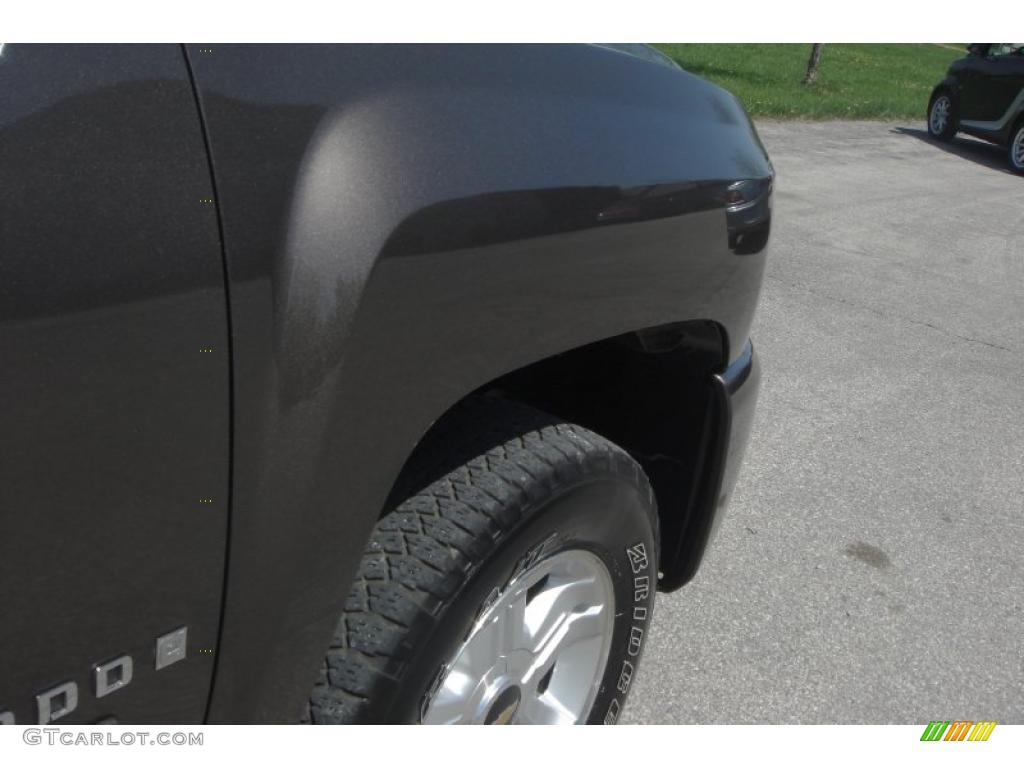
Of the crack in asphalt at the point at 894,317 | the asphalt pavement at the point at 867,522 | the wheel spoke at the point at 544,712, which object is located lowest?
the crack in asphalt at the point at 894,317

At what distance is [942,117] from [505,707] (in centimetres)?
1383

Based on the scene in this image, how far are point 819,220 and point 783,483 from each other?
476 cm

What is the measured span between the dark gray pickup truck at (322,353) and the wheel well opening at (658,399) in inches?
9.8

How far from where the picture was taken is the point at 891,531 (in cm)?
351

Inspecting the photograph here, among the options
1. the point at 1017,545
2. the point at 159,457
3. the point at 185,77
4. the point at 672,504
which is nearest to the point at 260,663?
the point at 159,457

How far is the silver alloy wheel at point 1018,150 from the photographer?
1209cm

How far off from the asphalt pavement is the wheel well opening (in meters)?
0.52

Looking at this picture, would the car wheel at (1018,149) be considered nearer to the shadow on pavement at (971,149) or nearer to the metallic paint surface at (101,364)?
the shadow on pavement at (971,149)

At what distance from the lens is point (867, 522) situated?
355 centimetres

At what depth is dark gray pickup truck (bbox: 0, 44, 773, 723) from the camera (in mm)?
1056

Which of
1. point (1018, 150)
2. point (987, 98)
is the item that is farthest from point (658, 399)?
point (987, 98)

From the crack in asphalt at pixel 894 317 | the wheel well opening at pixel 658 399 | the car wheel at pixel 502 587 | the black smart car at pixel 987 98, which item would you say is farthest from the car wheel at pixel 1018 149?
the car wheel at pixel 502 587
